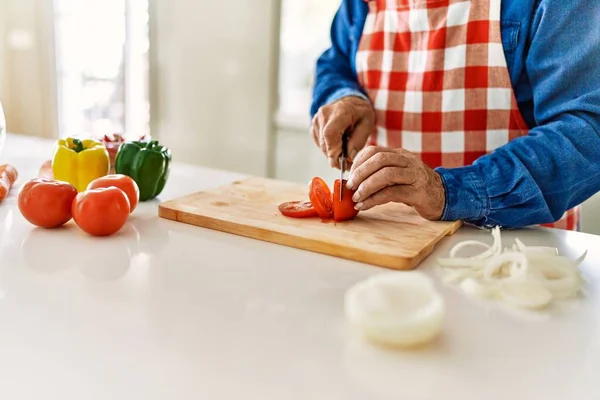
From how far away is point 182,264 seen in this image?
0.88m

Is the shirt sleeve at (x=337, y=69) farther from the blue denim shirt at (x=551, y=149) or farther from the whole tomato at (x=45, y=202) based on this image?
the whole tomato at (x=45, y=202)

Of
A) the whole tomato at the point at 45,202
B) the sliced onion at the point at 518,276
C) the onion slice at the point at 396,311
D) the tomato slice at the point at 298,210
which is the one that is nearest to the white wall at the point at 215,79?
the tomato slice at the point at 298,210

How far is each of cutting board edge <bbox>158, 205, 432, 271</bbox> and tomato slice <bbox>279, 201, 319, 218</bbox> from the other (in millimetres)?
88

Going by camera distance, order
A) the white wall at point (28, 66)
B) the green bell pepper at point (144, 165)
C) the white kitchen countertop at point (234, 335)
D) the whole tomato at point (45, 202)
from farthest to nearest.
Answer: the white wall at point (28, 66) < the green bell pepper at point (144, 165) < the whole tomato at point (45, 202) < the white kitchen countertop at point (234, 335)

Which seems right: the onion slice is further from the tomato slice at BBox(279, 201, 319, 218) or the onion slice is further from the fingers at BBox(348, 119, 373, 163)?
the fingers at BBox(348, 119, 373, 163)

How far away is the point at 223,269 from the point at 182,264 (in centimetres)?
6

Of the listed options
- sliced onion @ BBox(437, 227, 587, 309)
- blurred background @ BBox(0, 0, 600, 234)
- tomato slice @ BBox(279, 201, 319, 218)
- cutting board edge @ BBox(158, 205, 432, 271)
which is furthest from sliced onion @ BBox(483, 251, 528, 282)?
blurred background @ BBox(0, 0, 600, 234)

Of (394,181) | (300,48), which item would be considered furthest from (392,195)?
(300,48)

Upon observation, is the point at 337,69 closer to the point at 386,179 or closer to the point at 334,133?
the point at 334,133

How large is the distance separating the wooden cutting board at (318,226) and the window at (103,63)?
2.04 metres

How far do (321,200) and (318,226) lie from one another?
6 centimetres

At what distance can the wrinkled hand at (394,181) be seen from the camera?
3.30ft

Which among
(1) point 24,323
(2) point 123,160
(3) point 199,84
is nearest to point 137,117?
(3) point 199,84

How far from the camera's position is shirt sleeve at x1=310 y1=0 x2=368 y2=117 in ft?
4.85
